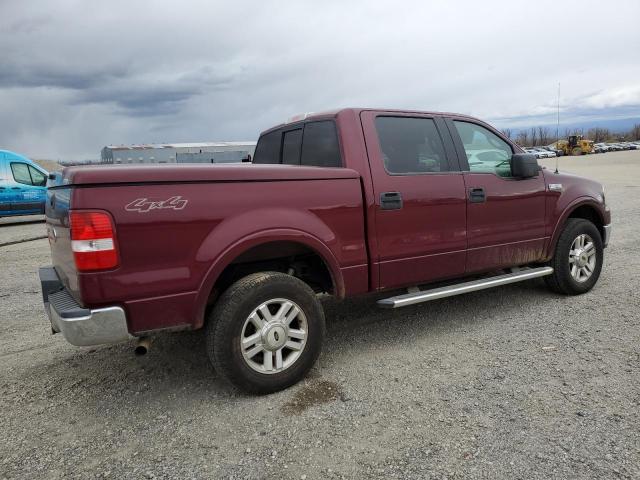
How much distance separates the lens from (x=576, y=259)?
5.17 metres

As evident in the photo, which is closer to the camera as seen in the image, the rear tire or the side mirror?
the side mirror

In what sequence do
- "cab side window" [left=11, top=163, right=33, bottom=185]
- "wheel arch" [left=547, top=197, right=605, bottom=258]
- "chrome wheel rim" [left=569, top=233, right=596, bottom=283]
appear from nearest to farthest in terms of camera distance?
"wheel arch" [left=547, top=197, right=605, bottom=258] < "chrome wheel rim" [left=569, top=233, right=596, bottom=283] < "cab side window" [left=11, top=163, right=33, bottom=185]

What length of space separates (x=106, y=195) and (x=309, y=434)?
1777 mm

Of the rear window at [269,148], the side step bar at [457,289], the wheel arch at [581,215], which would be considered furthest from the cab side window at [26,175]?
the wheel arch at [581,215]

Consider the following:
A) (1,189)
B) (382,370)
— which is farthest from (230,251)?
(1,189)

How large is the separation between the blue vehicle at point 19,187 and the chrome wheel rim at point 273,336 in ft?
44.0

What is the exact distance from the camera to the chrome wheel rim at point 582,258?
517 cm

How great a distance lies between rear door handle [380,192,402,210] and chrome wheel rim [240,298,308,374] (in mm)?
1045

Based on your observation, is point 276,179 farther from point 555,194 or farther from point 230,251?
point 555,194

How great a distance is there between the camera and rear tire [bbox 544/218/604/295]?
506 centimetres

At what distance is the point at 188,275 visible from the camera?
9.88ft

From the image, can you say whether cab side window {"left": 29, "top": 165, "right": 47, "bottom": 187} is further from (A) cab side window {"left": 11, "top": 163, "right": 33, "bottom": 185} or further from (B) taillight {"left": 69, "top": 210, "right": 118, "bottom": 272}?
(B) taillight {"left": 69, "top": 210, "right": 118, "bottom": 272}

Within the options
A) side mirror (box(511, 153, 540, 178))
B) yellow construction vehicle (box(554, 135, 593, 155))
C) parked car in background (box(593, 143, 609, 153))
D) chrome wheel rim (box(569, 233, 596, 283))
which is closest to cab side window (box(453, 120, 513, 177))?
side mirror (box(511, 153, 540, 178))

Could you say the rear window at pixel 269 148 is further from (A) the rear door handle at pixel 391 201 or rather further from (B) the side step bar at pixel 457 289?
(B) the side step bar at pixel 457 289
